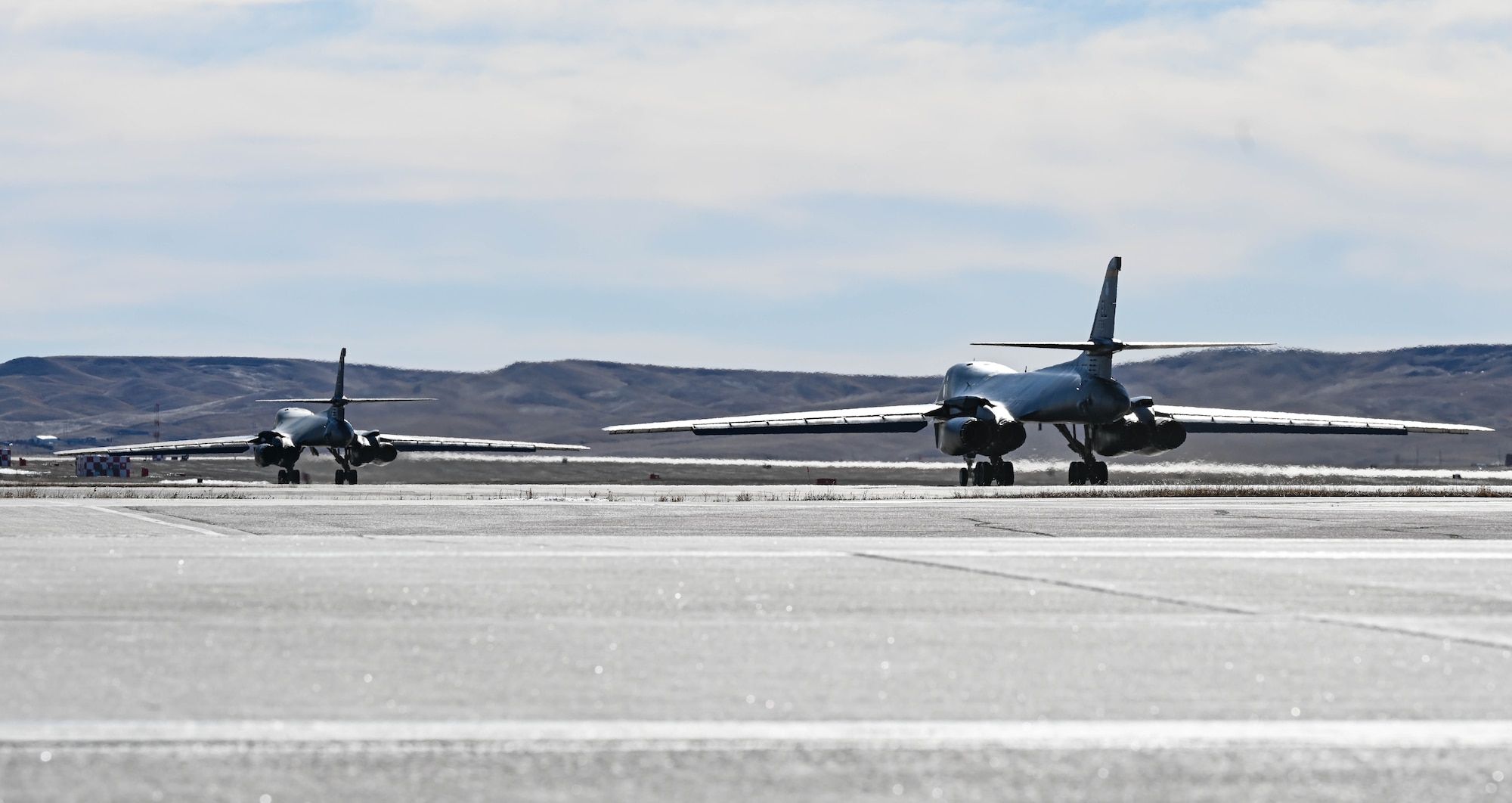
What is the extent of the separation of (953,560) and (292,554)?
18.7 feet

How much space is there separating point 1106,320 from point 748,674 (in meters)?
51.7

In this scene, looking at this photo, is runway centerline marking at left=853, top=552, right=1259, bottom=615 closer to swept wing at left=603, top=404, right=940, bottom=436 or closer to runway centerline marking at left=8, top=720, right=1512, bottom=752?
runway centerline marking at left=8, top=720, right=1512, bottom=752

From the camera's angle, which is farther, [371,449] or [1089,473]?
[371,449]

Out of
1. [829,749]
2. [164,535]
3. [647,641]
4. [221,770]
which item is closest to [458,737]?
[221,770]

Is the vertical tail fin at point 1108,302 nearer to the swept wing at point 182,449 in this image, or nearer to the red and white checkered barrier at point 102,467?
the swept wing at point 182,449

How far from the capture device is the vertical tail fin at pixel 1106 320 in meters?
57.2

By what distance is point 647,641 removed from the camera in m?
8.73

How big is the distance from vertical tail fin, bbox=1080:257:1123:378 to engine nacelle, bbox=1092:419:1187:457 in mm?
1848

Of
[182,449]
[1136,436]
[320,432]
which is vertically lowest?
[182,449]

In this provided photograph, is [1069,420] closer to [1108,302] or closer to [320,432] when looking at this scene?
[1108,302]

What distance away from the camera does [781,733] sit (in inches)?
240

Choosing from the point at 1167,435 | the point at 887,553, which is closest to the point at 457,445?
the point at 1167,435

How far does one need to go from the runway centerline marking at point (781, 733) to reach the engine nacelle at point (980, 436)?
50.8 meters

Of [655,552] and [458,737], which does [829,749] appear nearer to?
[458,737]
